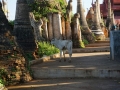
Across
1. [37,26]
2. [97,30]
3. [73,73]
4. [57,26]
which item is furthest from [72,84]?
[97,30]

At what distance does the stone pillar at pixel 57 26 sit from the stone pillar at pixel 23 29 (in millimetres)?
6342

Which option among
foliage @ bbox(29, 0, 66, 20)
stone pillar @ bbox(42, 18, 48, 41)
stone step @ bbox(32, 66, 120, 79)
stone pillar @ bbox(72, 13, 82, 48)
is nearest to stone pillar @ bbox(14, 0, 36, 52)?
stone step @ bbox(32, 66, 120, 79)

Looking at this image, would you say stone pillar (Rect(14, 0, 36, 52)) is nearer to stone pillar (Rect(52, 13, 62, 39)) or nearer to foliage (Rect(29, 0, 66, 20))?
foliage (Rect(29, 0, 66, 20))

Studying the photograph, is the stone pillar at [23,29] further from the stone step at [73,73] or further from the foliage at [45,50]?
the stone step at [73,73]

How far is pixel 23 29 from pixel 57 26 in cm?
710

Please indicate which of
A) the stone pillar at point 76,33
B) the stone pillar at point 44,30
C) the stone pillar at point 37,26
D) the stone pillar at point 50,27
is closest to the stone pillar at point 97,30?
the stone pillar at point 76,33

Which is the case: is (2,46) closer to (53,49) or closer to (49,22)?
(53,49)

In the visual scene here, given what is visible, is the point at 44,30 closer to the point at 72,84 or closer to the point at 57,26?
the point at 57,26

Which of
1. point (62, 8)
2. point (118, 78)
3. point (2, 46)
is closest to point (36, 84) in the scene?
point (2, 46)

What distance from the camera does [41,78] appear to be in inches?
441

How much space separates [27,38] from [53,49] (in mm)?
3914

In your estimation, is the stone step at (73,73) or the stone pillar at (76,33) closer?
the stone step at (73,73)

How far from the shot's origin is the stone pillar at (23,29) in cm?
1378

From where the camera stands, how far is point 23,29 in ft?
45.5
